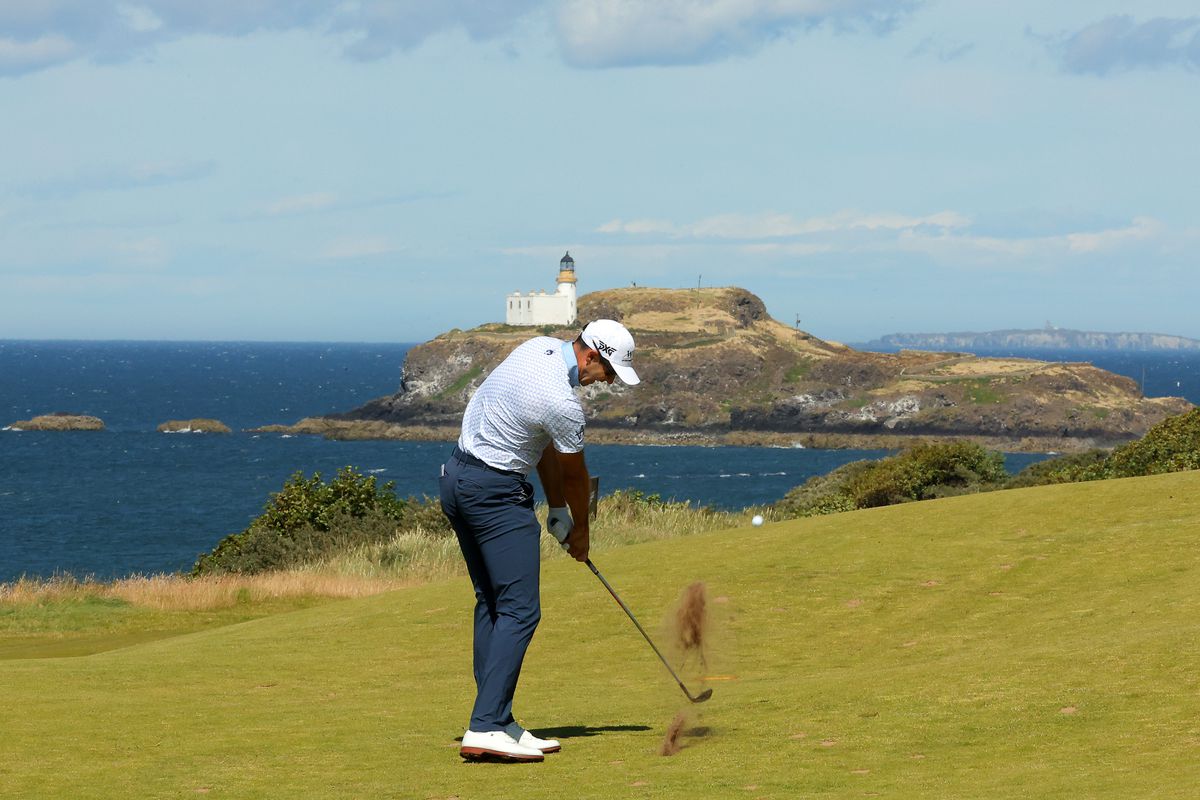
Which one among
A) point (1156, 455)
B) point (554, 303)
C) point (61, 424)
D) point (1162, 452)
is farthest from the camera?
point (554, 303)

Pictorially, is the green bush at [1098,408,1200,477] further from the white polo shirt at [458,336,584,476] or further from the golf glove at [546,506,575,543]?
the white polo shirt at [458,336,584,476]

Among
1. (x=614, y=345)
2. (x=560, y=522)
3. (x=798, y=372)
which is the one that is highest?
(x=614, y=345)

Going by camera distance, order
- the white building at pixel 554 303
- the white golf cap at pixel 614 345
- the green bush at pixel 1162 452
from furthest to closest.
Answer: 1. the white building at pixel 554 303
2. the green bush at pixel 1162 452
3. the white golf cap at pixel 614 345

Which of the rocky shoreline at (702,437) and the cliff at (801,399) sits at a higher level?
the cliff at (801,399)

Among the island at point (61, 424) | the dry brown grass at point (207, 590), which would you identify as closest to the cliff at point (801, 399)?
the island at point (61, 424)

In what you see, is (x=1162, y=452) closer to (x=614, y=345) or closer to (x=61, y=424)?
(x=614, y=345)

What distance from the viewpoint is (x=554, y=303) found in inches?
7717

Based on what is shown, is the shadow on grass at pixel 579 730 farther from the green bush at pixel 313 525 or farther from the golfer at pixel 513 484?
the green bush at pixel 313 525

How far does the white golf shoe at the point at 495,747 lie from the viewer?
339 inches

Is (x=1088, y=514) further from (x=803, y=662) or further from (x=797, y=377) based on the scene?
(x=797, y=377)

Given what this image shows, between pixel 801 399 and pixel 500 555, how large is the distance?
160m

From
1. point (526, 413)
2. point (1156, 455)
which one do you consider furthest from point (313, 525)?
point (526, 413)

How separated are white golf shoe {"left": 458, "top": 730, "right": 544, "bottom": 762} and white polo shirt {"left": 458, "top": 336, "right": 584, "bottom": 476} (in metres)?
1.59

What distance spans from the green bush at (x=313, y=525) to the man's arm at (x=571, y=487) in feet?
72.7
